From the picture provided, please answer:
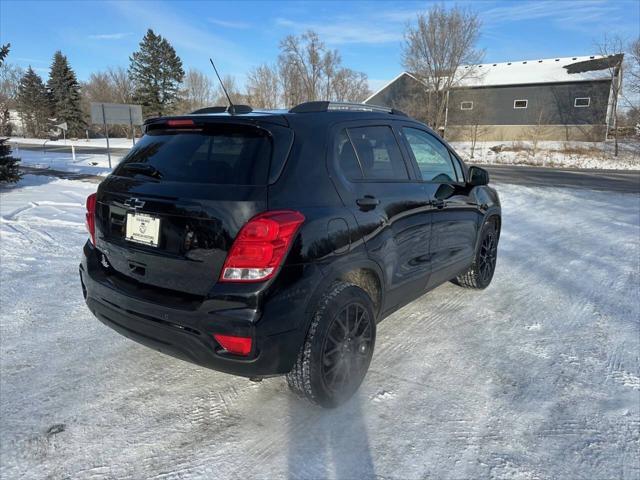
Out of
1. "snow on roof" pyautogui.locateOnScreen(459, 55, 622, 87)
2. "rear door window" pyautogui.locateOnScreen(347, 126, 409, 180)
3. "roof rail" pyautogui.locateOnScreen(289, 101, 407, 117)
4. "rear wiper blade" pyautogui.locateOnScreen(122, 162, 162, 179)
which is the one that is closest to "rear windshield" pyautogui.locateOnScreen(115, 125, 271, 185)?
"rear wiper blade" pyautogui.locateOnScreen(122, 162, 162, 179)

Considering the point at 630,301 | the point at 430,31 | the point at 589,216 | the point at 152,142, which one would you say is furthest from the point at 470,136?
the point at 152,142

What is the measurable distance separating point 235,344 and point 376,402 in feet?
3.57

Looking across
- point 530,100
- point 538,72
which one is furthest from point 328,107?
point 538,72

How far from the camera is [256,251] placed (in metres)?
2.21

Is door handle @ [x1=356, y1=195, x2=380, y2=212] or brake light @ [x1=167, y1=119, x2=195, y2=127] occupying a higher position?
brake light @ [x1=167, y1=119, x2=195, y2=127]

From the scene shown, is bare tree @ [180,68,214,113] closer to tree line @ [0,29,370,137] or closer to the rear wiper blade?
tree line @ [0,29,370,137]

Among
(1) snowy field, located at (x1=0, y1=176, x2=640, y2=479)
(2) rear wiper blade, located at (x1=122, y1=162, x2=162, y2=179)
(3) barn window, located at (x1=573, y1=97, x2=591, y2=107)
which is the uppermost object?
(3) barn window, located at (x1=573, y1=97, x2=591, y2=107)

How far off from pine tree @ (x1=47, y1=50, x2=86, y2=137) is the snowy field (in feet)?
195

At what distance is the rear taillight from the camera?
221 centimetres

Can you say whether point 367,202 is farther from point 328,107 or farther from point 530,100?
point 530,100

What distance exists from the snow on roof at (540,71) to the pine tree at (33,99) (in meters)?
52.0

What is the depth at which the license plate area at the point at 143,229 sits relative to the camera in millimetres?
2420

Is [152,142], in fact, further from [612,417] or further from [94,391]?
[612,417]

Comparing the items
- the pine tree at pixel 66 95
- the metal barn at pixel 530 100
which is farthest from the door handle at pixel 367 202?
the pine tree at pixel 66 95
